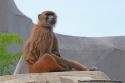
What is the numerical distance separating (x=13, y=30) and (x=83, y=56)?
7.74 ft

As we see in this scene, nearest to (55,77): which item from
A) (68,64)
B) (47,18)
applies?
(68,64)

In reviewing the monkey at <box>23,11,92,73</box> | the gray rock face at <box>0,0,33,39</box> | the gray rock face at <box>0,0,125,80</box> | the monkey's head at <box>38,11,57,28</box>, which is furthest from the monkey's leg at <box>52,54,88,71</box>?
the gray rock face at <box>0,0,33,39</box>

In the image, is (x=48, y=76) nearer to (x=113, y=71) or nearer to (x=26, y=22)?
(x=113, y=71)

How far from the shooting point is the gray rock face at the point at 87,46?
1577 cm

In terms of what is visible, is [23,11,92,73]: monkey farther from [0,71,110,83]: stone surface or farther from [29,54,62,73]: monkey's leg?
[0,71,110,83]: stone surface

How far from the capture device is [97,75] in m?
7.01

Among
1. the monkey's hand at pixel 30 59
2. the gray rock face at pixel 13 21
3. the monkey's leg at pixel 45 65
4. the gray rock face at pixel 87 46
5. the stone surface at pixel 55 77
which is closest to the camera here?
the stone surface at pixel 55 77

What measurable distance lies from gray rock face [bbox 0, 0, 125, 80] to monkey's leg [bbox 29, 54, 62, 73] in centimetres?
852

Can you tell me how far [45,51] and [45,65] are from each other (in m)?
0.19

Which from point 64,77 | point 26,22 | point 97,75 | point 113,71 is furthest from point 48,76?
point 26,22

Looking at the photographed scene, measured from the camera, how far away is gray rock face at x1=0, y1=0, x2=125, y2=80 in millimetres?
15773

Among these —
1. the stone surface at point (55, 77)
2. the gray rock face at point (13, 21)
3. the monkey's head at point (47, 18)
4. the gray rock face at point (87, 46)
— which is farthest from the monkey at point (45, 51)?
the gray rock face at point (13, 21)

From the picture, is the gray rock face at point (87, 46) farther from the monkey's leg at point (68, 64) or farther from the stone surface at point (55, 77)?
the stone surface at point (55, 77)

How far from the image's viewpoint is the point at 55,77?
6.77 m
